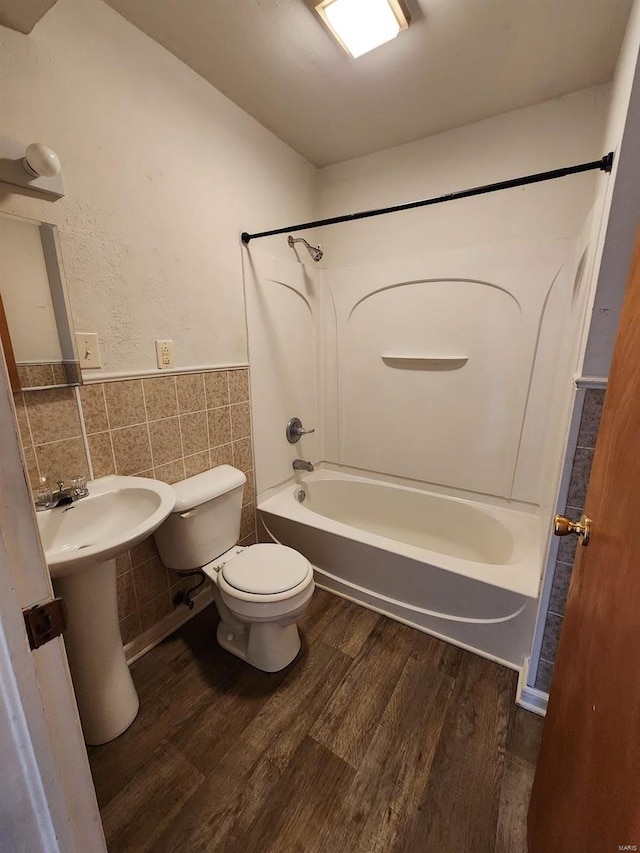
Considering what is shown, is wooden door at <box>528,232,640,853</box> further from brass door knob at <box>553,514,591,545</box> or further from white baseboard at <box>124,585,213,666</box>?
white baseboard at <box>124,585,213,666</box>

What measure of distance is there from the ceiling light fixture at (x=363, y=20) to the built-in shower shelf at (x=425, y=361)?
1.38 metres

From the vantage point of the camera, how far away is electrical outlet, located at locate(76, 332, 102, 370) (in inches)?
47.7

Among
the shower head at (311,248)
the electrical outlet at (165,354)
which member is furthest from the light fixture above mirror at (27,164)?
the shower head at (311,248)

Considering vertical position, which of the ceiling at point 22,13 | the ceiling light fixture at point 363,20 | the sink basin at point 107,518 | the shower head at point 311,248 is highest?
the ceiling light fixture at point 363,20

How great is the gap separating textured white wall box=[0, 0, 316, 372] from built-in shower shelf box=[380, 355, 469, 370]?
1.00 metres

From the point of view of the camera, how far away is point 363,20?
3.88 ft

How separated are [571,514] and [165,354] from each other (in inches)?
65.4

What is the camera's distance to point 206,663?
58.9 inches

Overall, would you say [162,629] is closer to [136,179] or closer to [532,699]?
[532,699]

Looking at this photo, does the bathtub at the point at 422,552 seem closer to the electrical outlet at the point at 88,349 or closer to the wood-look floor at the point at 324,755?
the wood-look floor at the point at 324,755

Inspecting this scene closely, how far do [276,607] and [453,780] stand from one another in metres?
0.77

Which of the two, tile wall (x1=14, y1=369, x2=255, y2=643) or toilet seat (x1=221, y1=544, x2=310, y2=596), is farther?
toilet seat (x1=221, y1=544, x2=310, y2=596)

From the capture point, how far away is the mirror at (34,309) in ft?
3.43

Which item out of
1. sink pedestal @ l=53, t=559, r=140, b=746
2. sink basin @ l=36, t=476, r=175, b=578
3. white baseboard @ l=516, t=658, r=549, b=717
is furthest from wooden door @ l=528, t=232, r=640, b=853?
sink pedestal @ l=53, t=559, r=140, b=746
